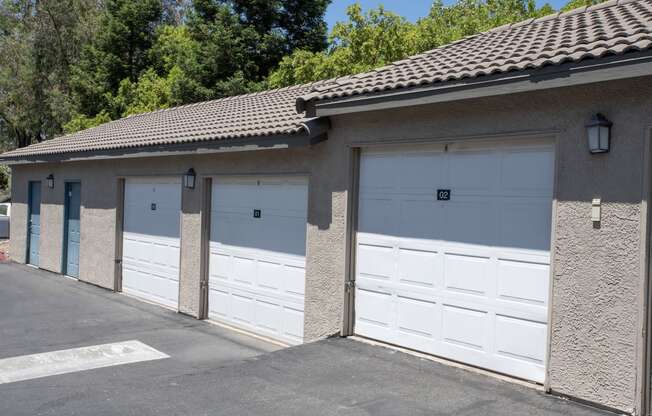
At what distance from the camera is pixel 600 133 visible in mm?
5559

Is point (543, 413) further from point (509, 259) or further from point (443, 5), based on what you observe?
point (443, 5)

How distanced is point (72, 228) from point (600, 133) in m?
13.8

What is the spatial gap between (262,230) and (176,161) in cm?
292

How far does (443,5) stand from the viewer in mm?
36344

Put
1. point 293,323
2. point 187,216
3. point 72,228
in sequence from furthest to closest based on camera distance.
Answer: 1. point 72,228
2. point 187,216
3. point 293,323

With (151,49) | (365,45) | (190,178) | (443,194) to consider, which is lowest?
(443,194)

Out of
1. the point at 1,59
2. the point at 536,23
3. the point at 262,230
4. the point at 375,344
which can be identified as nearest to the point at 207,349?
the point at 262,230

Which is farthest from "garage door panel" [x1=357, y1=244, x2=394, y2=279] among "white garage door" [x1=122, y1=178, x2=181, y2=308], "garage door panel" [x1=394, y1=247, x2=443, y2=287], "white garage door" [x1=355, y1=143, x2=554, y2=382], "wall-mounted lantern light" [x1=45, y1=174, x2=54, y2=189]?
"wall-mounted lantern light" [x1=45, y1=174, x2=54, y2=189]

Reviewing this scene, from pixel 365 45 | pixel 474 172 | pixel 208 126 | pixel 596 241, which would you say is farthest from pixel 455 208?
pixel 365 45

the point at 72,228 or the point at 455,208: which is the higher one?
the point at 455,208

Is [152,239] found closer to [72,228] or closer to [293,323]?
[72,228]

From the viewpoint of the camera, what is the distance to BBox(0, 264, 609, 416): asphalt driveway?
5.81 m

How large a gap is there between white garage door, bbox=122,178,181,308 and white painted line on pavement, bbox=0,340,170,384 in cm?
309

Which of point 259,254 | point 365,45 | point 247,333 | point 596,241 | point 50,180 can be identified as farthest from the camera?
point 365,45
